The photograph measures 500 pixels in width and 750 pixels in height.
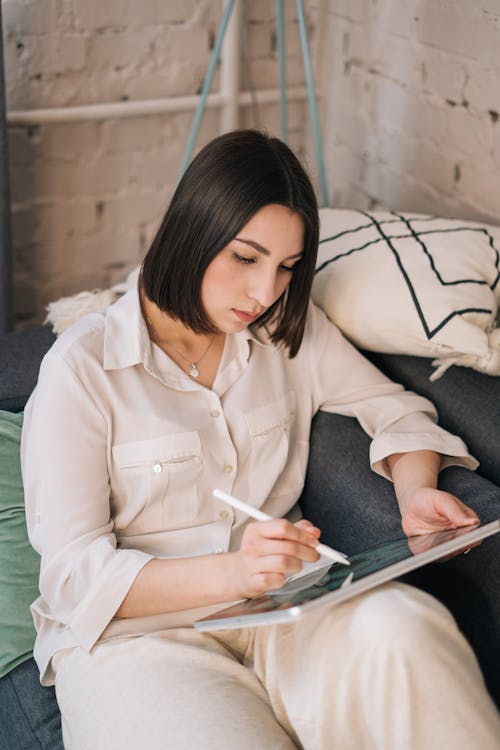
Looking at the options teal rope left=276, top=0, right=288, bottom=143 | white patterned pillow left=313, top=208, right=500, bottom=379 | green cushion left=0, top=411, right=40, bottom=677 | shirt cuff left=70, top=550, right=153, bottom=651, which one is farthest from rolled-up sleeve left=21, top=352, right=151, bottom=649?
teal rope left=276, top=0, right=288, bottom=143

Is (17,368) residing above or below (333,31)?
below

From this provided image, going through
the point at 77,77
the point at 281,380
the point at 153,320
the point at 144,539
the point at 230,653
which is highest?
the point at 77,77

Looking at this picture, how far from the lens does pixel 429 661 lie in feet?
3.52

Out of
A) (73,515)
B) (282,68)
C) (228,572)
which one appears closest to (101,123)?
(282,68)

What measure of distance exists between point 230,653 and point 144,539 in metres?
0.21

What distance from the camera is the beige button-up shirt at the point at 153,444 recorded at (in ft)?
4.21

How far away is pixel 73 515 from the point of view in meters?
1.28

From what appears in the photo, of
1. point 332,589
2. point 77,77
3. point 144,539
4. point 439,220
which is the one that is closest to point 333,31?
point 77,77

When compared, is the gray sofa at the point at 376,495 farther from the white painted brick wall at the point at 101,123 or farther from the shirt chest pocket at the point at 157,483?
the white painted brick wall at the point at 101,123

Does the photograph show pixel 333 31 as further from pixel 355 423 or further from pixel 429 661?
pixel 429 661

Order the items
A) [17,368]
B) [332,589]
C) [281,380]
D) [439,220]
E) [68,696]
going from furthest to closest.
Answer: [439,220]
[17,368]
[281,380]
[68,696]
[332,589]

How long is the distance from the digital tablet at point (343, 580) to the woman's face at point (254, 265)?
406mm

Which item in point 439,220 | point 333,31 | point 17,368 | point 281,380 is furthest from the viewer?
point 333,31

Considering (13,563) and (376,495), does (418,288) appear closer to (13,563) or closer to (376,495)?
(376,495)
